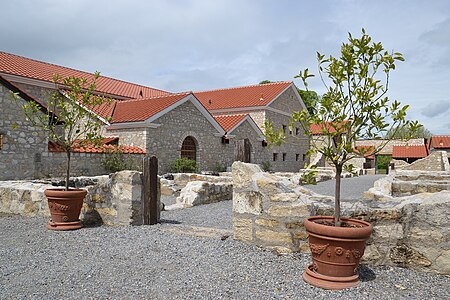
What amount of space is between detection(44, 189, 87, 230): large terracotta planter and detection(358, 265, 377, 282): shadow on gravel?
4.65 m

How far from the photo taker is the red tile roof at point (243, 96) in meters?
26.4

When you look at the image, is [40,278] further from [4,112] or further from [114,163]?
[114,163]

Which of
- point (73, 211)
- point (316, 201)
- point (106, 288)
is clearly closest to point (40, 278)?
point (106, 288)

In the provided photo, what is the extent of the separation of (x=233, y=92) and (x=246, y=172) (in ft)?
81.6

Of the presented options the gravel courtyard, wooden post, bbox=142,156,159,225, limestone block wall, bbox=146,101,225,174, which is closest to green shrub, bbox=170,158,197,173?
limestone block wall, bbox=146,101,225,174

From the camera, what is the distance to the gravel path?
10.6 feet

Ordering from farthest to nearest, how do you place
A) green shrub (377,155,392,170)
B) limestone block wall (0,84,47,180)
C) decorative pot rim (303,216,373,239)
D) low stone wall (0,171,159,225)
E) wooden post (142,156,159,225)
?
1. green shrub (377,155,392,170)
2. limestone block wall (0,84,47,180)
3. wooden post (142,156,159,225)
4. low stone wall (0,171,159,225)
5. decorative pot rim (303,216,373,239)

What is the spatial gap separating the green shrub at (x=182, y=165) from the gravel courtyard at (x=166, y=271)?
35.6ft

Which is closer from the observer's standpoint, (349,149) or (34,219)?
(349,149)

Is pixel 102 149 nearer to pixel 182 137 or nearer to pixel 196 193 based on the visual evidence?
pixel 182 137

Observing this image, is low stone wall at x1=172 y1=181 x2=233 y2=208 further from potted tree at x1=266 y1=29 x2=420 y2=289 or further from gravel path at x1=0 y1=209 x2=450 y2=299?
potted tree at x1=266 y1=29 x2=420 y2=289

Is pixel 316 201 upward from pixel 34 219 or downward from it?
upward

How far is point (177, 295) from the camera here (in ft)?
10.6

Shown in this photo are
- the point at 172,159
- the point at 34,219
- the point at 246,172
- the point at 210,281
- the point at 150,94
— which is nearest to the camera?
the point at 210,281
